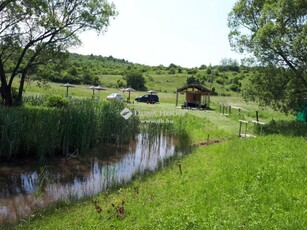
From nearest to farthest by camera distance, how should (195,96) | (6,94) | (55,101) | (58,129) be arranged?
(58,129) < (6,94) < (55,101) < (195,96)

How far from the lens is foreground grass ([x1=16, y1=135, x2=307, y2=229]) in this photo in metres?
5.86

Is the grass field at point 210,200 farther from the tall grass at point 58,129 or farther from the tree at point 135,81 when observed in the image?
the tree at point 135,81

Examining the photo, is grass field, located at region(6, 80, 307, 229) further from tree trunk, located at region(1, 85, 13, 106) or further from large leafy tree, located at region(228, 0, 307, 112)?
tree trunk, located at region(1, 85, 13, 106)

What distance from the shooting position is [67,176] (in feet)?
38.0

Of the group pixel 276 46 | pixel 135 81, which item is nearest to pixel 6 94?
pixel 276 46

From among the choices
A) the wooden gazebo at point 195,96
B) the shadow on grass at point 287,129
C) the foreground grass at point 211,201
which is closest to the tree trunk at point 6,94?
the foreground grass at point 211,201

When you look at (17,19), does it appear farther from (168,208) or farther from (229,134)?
(168,208)

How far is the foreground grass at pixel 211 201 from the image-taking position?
5.86 meters

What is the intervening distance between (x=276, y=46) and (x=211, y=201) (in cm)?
1280

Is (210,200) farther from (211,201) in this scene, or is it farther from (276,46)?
(276,46)

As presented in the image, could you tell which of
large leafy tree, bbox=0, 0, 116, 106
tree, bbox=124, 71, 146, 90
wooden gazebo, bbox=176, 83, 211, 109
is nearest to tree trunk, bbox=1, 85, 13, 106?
large leafy tree, bbox=0, 0, 116, 106

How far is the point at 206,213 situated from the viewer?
20.6 feet

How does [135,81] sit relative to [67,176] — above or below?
above

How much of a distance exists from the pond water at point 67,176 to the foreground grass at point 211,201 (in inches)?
36.1
